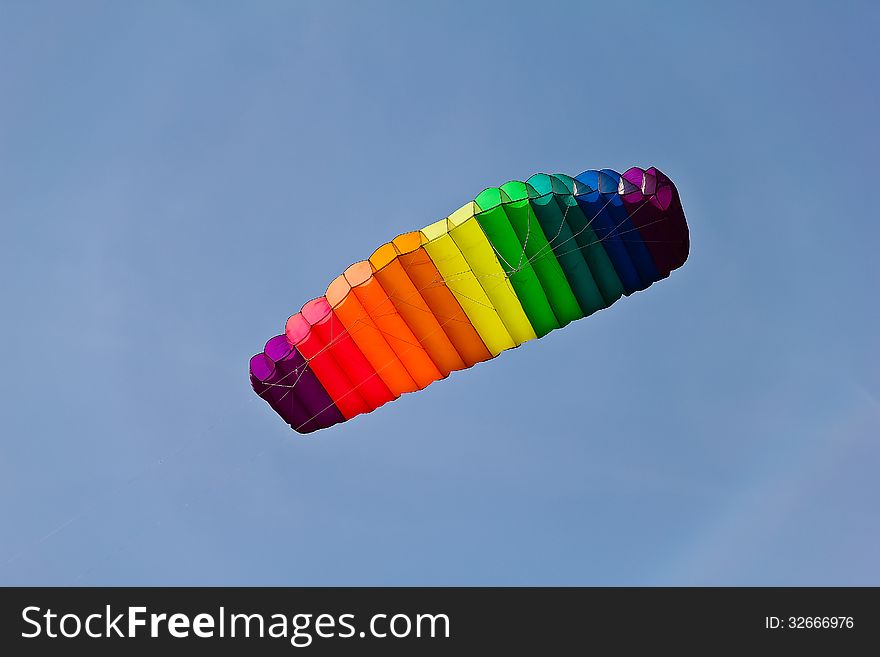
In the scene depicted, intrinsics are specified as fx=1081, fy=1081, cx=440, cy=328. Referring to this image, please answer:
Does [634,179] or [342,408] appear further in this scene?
[342,408]

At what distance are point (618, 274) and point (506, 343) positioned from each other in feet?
8.31

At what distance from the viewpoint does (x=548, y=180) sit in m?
19.8

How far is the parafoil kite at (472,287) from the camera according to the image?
65.1 ft

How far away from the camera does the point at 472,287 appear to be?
806 inches

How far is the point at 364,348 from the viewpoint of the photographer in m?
20.8

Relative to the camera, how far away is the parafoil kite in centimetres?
1984

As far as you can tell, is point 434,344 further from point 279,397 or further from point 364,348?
point 279,397
